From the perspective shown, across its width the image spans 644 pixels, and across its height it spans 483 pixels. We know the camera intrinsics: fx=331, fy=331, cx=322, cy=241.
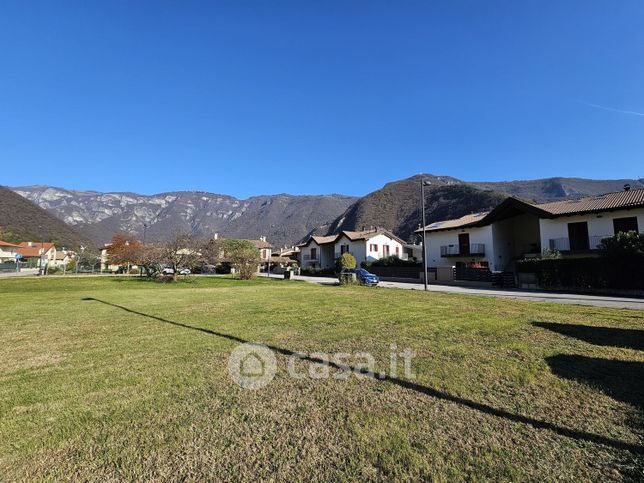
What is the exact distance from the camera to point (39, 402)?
3.74 meters

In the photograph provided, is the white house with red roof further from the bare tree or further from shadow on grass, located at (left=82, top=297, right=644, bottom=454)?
→ shadow on grass, located at (left=82, top=297, right=644, bottom=454)

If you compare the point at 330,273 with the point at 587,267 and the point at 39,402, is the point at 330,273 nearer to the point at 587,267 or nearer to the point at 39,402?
the point at 587,267

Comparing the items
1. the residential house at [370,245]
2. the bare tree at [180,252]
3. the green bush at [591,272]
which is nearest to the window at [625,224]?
the green bush at [591,272]

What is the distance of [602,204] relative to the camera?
2706 centimetres

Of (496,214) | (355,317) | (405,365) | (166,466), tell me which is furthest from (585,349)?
(496,214)

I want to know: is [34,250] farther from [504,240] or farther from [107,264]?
[504,240]

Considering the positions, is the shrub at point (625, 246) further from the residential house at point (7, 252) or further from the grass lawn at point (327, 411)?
the residential house at point (7, 252)

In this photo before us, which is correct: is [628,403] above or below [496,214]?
below

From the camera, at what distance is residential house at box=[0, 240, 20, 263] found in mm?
69812

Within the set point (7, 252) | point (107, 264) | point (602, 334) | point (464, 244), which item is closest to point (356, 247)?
point (464, 244)

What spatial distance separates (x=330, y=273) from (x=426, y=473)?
46060mm

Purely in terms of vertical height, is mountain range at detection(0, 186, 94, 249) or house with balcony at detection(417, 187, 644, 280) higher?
mountain range at detection(0, 186, 94, 249)

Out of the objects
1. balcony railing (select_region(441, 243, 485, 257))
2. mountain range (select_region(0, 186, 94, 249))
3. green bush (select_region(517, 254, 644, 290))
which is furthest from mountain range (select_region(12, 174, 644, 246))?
green bush (select_region(517, 254, 644, 290))

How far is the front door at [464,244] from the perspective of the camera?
36.7 meters
